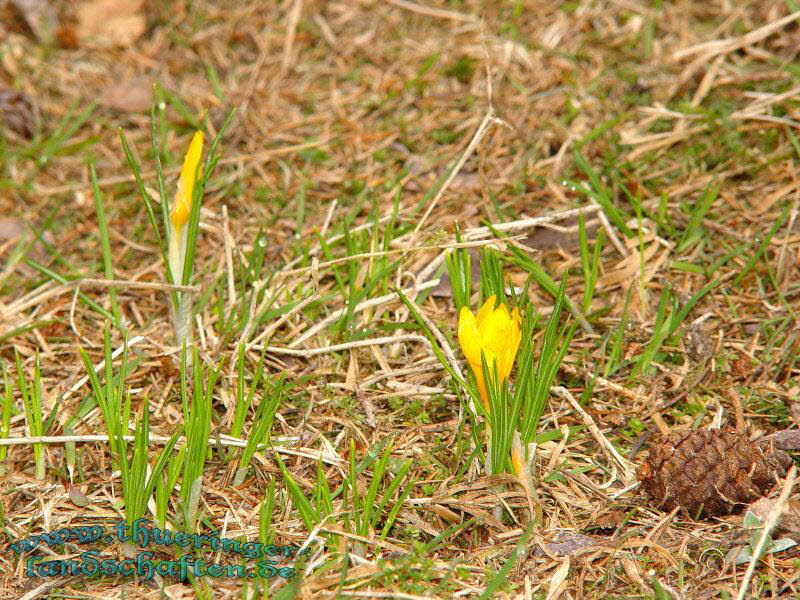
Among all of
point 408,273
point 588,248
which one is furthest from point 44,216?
point 588,248

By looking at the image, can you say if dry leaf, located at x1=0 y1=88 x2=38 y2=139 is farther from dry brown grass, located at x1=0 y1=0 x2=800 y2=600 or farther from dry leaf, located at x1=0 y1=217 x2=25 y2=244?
dry leaf, located at x1=0 y1=217 x2=25 y2=244

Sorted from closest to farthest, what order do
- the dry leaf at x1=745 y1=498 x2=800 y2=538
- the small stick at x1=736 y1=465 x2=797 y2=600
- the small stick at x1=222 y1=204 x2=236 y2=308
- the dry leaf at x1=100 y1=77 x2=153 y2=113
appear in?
the small stick at x1=736 y1=465 x2=797 y2=600 < the dry leaf at x1=745 y1=498 x2=800 y2=538 < the small stick at x1=222 y1=204 x2=236 y2=308 < the dry leaf at x1=100 y1=77 x2=153 y2=113

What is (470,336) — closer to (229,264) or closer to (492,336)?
(492,336)

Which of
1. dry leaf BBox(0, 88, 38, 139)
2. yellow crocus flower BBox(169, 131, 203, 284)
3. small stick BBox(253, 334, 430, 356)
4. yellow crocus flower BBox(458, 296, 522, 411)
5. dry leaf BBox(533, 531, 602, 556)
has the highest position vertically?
dry leaf BBox(0, 88, 38, 139)

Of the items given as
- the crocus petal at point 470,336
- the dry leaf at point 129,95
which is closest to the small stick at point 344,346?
the crocus petal at point 470,336

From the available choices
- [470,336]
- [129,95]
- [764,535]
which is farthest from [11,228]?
[764,535]

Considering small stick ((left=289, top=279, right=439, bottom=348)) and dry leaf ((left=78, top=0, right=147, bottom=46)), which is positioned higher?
dry leaf ((left=78, top=0, right=147, bottom=46))

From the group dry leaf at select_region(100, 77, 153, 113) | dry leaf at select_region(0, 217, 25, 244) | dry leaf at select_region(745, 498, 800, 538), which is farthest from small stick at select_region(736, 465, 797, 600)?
dry leaf at select_region(100, 77, 153, 113)
